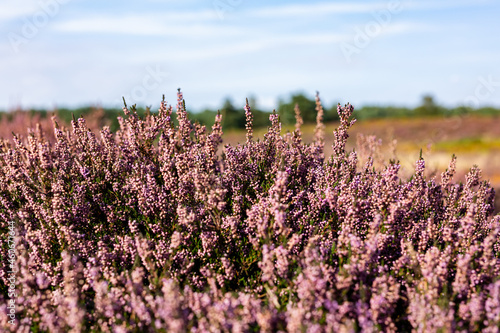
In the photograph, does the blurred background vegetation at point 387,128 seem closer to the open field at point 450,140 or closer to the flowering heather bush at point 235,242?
the open field at point 450,140

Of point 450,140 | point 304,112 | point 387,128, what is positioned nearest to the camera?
point 387,128

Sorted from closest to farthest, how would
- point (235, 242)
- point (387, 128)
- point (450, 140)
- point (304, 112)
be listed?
point (235, 242)
point (387, 128)
point (450, 140)
point (304, 112)

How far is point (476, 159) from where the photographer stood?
15992 mm

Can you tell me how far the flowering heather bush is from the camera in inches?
106

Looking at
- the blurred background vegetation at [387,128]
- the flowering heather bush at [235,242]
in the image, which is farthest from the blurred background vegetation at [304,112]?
the flowering heather bush at [235,242]

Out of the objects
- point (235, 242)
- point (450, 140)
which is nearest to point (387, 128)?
point (450, 140)

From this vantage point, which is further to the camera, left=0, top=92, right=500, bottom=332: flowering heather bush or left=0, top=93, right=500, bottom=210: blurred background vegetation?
left=0, top=93, right=500, bottom=210: blurred background vegetation

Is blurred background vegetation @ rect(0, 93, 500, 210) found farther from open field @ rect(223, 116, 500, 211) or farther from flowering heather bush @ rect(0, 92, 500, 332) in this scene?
flowering heather bush @ rect(0, 92, 500, 332)

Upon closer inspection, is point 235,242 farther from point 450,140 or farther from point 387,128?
point 450,140

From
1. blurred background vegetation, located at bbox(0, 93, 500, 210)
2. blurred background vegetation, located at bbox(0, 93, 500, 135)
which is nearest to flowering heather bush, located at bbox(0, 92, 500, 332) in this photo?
blurred background vegetation, located at bbox(0, 93, 500, 210)

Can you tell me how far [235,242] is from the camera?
3.56m

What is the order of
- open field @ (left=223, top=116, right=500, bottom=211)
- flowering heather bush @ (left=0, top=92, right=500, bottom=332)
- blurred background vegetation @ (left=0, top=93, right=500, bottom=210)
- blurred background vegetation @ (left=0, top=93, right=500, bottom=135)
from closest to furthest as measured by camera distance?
1. flowering heather bush @ (left=0, top=92, right=500, bottom=332)
2. blurred background vegetation @ (left=0, top=93, right=500, bottom=210)
3. open field @ (left=223, top=116, right=500, bottom=211)
4. blurred background vegetation @ (left=0, top=93, right=500, bottom=135)

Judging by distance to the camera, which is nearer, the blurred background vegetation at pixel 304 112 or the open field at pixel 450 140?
the open field at pixel 450 140

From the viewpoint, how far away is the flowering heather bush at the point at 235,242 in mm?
2699
